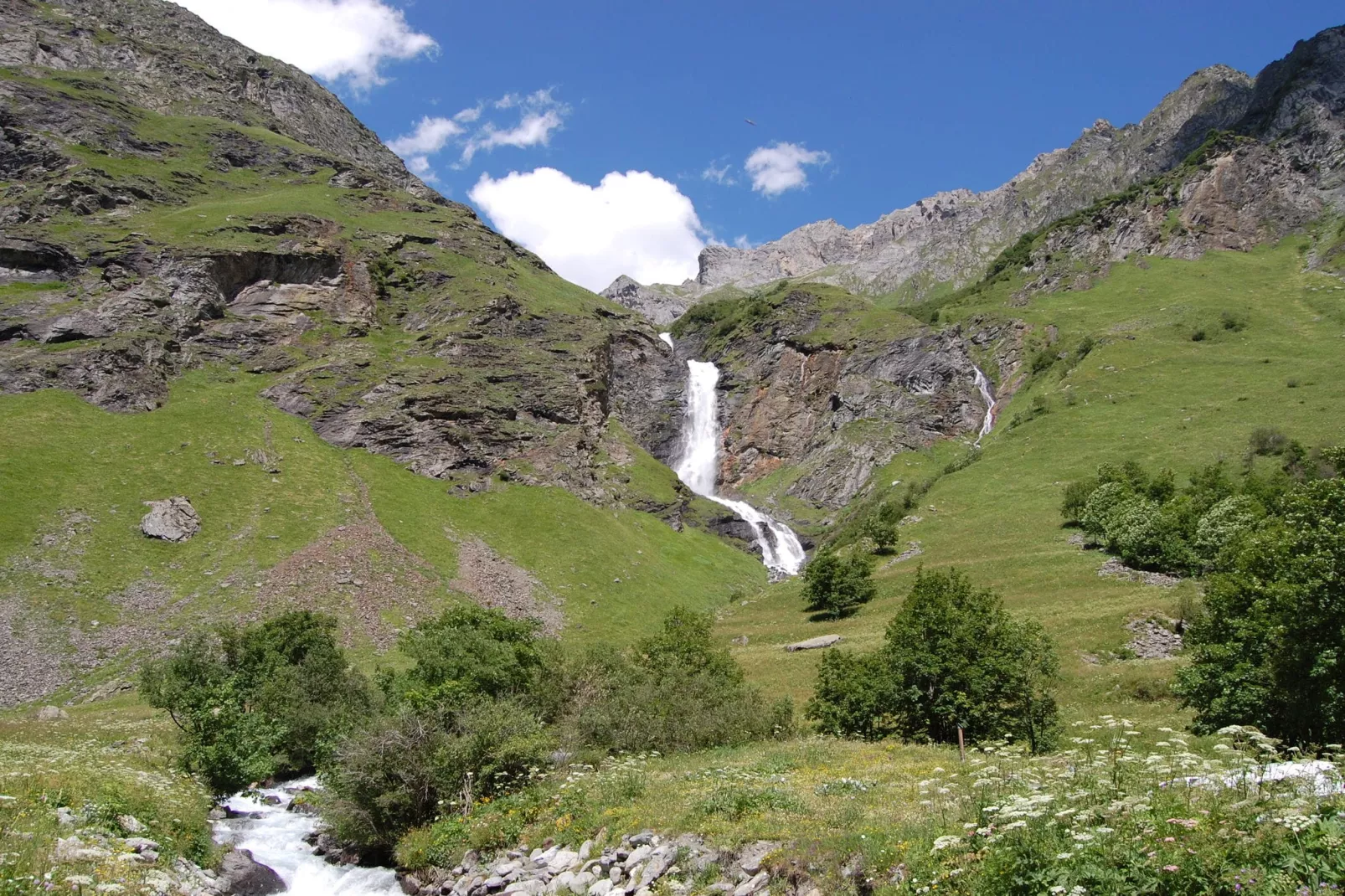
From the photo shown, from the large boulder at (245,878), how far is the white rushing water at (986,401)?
109 metres

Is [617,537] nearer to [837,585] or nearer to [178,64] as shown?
[837,585]

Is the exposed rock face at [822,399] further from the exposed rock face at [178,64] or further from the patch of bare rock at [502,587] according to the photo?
the exposed rock face at [178,64]

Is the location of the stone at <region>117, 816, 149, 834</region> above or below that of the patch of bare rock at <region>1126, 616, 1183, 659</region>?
above

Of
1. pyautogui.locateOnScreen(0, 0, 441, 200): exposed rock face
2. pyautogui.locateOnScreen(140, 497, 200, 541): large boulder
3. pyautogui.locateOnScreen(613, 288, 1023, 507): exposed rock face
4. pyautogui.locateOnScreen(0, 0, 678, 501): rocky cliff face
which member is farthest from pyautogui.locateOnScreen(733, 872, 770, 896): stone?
pyautogui.locateOnScreen(0, 0, 441, 200): exposed rock face

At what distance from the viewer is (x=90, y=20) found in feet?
498

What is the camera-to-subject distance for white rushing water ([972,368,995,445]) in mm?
119500

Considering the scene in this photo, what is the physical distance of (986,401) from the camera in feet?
415

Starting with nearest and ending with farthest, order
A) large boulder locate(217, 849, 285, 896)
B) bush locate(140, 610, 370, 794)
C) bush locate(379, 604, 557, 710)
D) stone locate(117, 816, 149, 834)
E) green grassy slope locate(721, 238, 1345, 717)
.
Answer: stone locate(117, 816, 149, 834), large boulder locate(217, 849, 285, 896), bush locate(140, 610, 370, 794), bush locate(379, 604, 557, 710), green grassy slope locate(721, 238, 1345, 717)

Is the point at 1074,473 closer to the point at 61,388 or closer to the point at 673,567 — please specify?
the point at 673,567

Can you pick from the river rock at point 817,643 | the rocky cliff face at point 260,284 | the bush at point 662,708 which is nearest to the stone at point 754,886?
the bush at point 662,708

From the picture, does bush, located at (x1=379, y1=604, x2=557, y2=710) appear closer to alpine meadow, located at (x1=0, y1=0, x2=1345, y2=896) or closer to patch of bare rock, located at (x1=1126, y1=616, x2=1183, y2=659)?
alpine meadow, located at (x1=0, y1=0, x2=1345, y2=896)

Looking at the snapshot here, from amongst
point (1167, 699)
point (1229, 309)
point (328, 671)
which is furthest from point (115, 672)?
point (1229, 309)

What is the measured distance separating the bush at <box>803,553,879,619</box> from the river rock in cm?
801

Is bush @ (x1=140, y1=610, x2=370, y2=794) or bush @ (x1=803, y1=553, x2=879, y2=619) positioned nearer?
bush @ (x1=140, y1=610, x2=370, y2=794)
